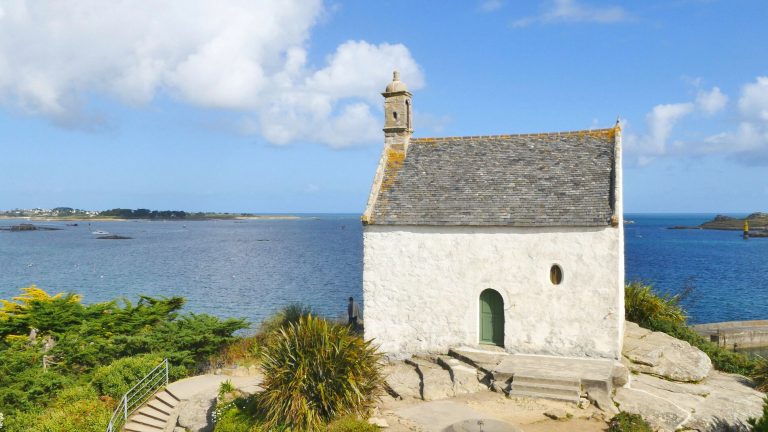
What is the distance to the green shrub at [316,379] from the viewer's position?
14.2m

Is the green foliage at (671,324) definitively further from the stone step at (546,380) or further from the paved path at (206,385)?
the paved path at (206,385)

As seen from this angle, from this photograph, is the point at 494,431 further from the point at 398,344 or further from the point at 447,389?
the point at 398,344

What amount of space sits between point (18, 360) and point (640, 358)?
20758 millimetres

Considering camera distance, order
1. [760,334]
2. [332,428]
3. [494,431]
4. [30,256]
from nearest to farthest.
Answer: [494,431] → [332,428] → [760,334] → [30,256]

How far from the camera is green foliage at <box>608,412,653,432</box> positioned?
43.6ft

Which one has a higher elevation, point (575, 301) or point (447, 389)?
point (575, 301)

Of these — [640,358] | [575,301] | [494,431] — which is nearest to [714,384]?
[640,358]

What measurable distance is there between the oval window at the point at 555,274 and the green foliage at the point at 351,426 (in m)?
7.52

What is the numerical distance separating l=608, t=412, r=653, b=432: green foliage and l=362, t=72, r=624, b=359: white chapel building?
352 centimetres

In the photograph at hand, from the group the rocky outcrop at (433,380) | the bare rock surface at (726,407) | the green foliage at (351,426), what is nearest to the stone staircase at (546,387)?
the rocky outcrop at (433,380)

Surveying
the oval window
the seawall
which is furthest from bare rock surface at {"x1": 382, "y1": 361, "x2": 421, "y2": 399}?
the seawall

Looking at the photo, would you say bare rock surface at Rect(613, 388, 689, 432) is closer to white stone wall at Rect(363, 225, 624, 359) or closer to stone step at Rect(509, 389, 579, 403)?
stone step at Rect(509, 389, 579, 403)

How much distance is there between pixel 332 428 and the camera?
1370 centimetres

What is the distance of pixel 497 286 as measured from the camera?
721 inches
